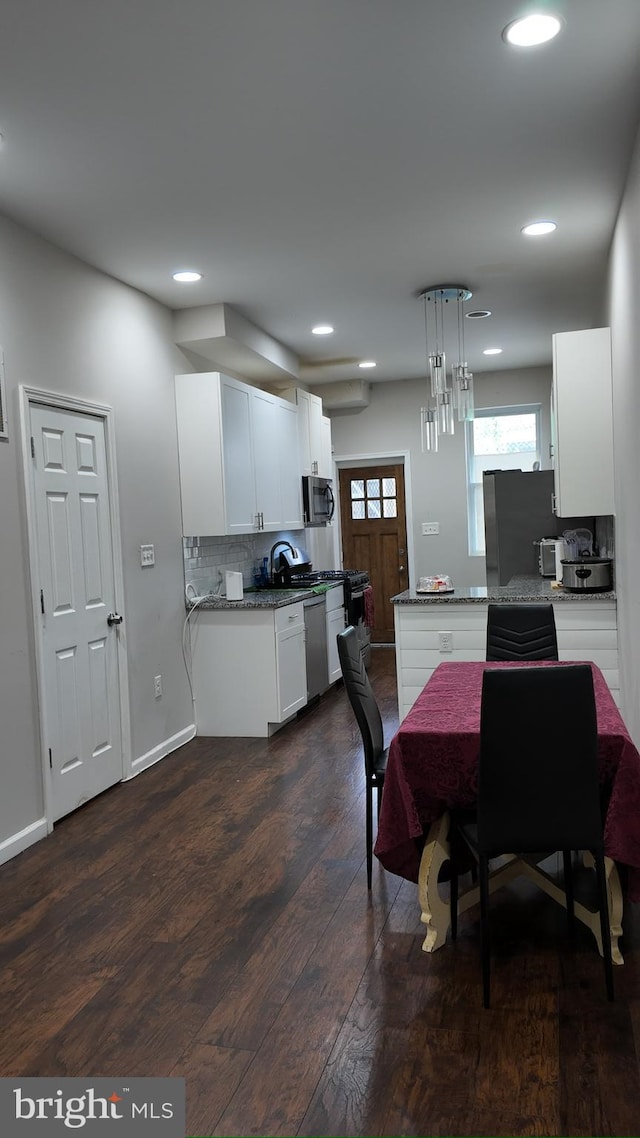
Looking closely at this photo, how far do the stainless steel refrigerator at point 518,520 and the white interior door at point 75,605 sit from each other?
3182mm

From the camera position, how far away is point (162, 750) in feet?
15.9

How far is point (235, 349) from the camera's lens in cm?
546

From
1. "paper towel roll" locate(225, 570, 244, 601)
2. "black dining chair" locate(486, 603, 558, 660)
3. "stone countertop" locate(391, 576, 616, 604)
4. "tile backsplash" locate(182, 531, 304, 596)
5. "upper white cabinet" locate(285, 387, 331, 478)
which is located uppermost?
"upper white cabinet" locate(285, 387, 331, 478)

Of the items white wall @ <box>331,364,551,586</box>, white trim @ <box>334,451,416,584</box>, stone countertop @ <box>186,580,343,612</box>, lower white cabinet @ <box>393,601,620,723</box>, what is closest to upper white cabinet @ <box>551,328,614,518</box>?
lower white cabinet @ <box>393,601,620,723</box>

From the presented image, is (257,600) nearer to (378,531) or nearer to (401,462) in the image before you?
(378,531)

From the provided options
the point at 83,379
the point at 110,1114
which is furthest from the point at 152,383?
the point at 110,1114

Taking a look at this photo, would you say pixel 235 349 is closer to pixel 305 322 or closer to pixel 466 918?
pixel 305 322

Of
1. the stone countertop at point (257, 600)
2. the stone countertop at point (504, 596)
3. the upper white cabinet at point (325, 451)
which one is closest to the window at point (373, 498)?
the upper white cabinet at point (325, 451)

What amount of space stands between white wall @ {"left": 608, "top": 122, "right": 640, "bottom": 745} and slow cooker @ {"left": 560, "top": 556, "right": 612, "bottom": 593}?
0.72 feet

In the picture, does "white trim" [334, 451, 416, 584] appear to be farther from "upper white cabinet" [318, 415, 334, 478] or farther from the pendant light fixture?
the pendant light fixture

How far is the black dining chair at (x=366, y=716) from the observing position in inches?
114

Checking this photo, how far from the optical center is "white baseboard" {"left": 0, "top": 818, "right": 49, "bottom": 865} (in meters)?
3.38

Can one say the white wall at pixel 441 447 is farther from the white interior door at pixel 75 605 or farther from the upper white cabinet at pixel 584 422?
the white interior door at pixel 75 605

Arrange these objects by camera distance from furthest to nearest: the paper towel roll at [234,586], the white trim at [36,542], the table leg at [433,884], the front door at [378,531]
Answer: the front door at [378,531] → the paper towel roll at [234,586] → the white trim at [36,542] → the table leg at [433,884]
